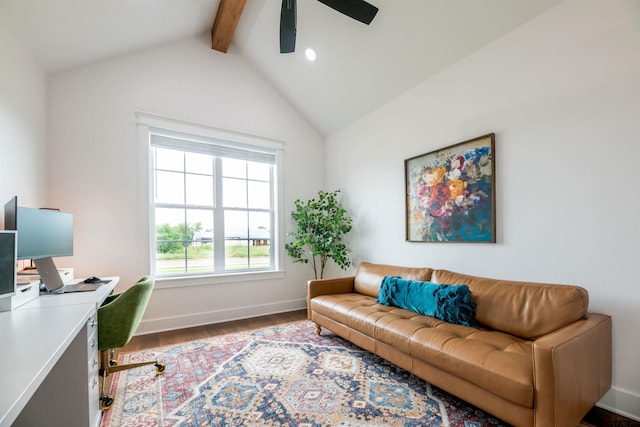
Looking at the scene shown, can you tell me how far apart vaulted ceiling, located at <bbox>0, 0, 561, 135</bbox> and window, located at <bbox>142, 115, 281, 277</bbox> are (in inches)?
38.2

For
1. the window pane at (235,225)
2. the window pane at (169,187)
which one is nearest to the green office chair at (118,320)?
the window pane at (169,187)

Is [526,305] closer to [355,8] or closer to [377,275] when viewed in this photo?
[377,275]

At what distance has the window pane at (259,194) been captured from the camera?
4.14m

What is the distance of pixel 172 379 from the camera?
2217 millimetres

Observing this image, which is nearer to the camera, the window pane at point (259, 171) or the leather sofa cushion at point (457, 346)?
the leather sofa cushion at point (457, 346)

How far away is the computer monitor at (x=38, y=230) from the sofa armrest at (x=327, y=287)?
2.19 metres

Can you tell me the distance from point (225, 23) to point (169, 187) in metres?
2.03

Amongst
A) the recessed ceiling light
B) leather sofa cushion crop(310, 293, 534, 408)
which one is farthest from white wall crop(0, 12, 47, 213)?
leather sofa cushion crop(310, 293, 534, 408)

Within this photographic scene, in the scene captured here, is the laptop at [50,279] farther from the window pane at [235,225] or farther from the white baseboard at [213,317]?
the window pane at [235,225]

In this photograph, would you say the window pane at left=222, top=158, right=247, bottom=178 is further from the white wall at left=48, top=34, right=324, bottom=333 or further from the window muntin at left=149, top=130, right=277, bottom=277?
the white wall at left=48, top=34, right=324, bottom=333

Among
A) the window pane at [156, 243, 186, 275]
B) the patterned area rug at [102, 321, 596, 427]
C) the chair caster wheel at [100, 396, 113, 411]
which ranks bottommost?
the patterned area rug at [102, 321, 596, 427]

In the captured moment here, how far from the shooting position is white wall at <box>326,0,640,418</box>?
69.5 inches

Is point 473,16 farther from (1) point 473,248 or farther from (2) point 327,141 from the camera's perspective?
(2) point 327,141

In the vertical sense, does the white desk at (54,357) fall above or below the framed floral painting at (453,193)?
below
